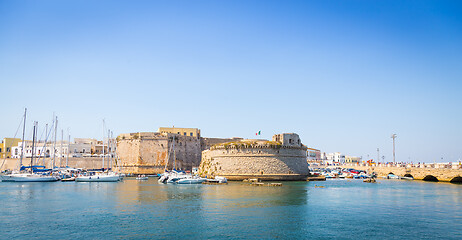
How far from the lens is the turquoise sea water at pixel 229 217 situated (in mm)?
14914

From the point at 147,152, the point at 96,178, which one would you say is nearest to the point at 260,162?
the point at 96,178

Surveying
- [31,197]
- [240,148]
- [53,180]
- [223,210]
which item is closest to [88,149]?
[53,180]

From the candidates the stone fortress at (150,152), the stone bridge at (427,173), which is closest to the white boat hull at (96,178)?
the stone fortress at (150,152)

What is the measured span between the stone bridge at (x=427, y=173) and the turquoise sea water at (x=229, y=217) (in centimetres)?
1657

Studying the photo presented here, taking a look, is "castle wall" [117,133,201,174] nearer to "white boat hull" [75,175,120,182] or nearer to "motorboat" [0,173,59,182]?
"white boat hull" [75,175,120,182]

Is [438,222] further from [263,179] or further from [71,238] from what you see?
[263,179]

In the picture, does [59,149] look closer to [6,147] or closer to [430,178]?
[6,147]

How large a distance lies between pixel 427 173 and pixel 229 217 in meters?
36.0

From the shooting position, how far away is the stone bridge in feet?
132

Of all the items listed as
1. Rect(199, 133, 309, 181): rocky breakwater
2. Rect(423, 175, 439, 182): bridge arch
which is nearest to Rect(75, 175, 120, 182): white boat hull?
Rect(199, 133, 309, 181): rocky breakwater

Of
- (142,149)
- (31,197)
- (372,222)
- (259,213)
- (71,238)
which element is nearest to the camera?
(71,238)

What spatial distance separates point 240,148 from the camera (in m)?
39.8

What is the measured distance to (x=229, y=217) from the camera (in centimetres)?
1791

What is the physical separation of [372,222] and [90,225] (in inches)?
516
